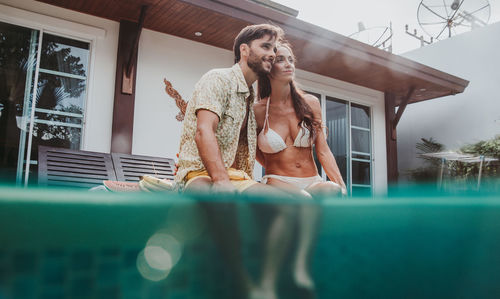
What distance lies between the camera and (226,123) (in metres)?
1.75

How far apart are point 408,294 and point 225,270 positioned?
21cm

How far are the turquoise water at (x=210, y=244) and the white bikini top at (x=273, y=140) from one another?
1570 mm

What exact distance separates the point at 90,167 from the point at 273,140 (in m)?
2.79

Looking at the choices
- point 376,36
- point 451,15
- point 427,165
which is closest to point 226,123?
point 427,165

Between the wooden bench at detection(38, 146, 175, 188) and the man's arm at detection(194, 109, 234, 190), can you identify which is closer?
the man's arm at detection(194, 109, 234, 190)

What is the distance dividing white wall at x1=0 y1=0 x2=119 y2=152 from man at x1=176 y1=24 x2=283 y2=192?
326cm

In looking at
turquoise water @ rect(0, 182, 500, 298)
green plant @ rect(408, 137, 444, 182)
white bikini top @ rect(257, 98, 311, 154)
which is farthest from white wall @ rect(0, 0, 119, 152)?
green plant @ rect(408, 137, 444, 182)

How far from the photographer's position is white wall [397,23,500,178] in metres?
8.64

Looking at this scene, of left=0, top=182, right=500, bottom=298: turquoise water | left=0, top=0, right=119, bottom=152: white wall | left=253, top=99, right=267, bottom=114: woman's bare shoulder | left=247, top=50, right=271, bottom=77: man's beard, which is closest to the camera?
left=0, top=182, right=500, bottom=298: turquoise water

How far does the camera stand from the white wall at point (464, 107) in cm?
864

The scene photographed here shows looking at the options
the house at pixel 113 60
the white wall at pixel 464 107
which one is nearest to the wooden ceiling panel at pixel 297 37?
the house at pixel 113 60

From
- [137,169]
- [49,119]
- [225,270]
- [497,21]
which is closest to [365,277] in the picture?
[225,270]

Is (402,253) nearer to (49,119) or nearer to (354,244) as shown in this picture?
(354,244)

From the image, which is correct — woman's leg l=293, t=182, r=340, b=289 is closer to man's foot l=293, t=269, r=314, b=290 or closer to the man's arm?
man's foot l=293, t=269, r=314, b=290
